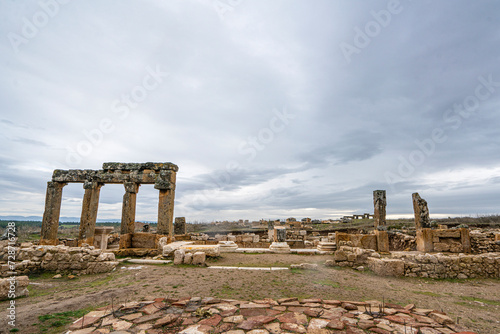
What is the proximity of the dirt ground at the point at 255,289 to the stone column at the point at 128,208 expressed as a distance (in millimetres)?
4813

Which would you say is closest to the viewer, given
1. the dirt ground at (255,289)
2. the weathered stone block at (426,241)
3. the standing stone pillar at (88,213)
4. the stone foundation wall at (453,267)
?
the dirt ground at (255,289)

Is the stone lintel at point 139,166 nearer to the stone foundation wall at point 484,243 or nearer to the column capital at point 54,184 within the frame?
the column capital at point 54,184

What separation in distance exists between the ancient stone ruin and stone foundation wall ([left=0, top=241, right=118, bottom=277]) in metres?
4.13

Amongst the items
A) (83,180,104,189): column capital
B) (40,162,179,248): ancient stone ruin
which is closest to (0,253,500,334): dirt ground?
(40,162,179,248): ancient stone ruin

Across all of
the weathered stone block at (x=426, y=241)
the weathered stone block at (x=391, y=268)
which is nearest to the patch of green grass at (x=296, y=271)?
the weathered stone block at (x=391, y=268)

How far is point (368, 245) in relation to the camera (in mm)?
12781

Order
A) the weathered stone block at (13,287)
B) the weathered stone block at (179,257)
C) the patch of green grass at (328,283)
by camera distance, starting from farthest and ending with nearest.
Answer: the weathered stone block at (179,257) < the patch of green grass at (328,283) < the weathered stone block at (13,287)

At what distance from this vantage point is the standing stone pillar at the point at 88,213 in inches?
538

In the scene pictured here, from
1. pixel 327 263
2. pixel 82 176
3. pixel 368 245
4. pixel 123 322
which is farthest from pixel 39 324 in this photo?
pixel 368 245

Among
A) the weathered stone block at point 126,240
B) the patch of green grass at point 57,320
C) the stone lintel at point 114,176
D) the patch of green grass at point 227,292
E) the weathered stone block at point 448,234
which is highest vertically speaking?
the stone lintel at point 114,176

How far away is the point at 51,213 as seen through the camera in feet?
47.0

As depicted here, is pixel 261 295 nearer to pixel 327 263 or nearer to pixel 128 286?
pixel 128 286

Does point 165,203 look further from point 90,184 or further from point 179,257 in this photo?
point 90,184

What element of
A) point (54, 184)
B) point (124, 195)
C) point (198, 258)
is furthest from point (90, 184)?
point (198, 258)
